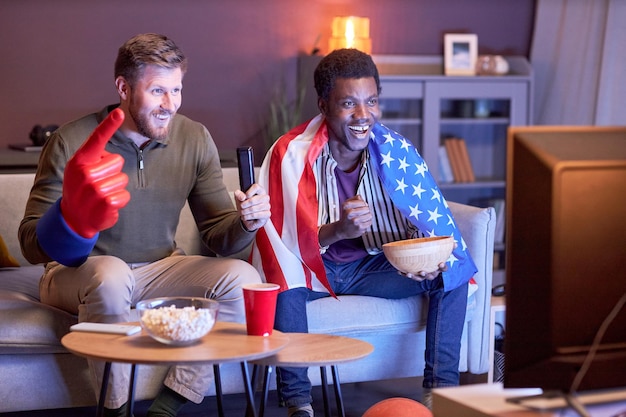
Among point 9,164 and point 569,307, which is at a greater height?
point 569,307

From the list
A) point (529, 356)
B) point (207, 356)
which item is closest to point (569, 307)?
point (529, 356)

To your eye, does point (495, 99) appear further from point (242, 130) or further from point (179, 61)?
point (179, 61)

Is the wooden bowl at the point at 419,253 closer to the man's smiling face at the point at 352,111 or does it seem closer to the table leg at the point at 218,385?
the man's smiling face at the point at 352,111

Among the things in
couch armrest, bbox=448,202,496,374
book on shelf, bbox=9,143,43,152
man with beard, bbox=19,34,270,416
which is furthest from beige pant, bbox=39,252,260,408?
book on shelf, bbox=9,143,43,152

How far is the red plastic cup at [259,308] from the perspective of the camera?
1980 millimetres

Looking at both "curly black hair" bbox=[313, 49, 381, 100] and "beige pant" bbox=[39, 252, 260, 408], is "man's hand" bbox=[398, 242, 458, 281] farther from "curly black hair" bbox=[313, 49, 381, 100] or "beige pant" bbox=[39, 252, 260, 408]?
"curly black hair" bbox=[313, 49, 381, 100]

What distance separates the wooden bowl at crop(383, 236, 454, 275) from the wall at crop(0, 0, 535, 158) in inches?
103

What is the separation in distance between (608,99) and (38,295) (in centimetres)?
330

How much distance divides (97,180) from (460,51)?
3.62 meters

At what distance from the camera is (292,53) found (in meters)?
5.00

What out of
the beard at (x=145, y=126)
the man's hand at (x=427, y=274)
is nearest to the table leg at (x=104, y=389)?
the beard at (x=145, y=126)

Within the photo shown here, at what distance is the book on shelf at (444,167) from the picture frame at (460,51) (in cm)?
51

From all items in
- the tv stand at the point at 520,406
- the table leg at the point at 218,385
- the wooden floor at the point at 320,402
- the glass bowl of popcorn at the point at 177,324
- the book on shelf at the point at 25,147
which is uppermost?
the tv stand at the point at 520,406

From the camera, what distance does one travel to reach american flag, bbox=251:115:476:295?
2717 millimetres
